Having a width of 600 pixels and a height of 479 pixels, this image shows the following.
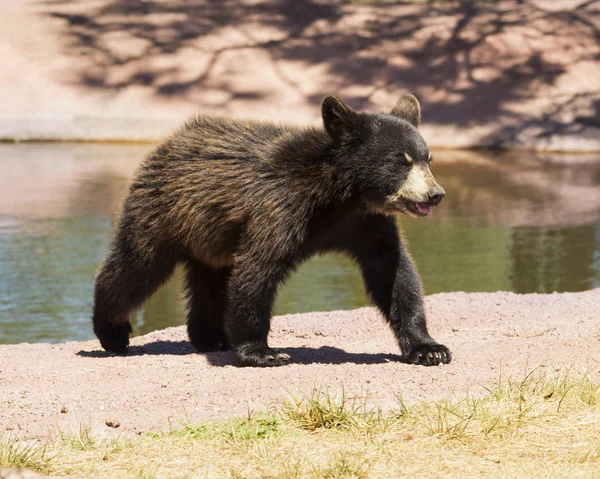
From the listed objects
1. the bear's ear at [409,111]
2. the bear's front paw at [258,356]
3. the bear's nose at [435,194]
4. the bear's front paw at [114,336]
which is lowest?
the bear's front paw at [114,336]

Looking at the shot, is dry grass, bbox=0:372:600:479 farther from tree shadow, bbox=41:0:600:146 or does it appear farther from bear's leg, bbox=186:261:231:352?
tree shadow, bbox=41:0:600:146

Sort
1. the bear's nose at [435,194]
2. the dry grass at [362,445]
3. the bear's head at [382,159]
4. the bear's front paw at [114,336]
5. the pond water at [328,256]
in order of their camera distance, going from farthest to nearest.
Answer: the pond water at [328,256], the bear's front paw at [114,336], the bear's head at [382,159], the bear's nose at [435,194], the dry grass at [362,445]

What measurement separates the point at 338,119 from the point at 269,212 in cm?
73

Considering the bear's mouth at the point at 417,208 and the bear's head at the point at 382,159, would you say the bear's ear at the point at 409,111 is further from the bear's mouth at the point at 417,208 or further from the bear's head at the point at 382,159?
the bear's mouth at the point at 417,208

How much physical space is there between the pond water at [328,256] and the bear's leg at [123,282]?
1.89 meters

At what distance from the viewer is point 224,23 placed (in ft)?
73.8

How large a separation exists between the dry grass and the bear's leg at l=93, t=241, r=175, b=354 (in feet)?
6.63

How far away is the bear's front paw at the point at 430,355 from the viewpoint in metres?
6.49

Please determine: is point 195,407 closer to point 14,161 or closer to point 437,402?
point 437,402

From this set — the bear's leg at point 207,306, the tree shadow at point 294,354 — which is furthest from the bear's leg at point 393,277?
the bear's leg at point 207,306

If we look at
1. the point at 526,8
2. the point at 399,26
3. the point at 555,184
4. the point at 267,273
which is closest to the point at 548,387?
the point at 267,273

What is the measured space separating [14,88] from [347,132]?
49.2ft

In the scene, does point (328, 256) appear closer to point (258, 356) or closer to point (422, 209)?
point (258, 356)

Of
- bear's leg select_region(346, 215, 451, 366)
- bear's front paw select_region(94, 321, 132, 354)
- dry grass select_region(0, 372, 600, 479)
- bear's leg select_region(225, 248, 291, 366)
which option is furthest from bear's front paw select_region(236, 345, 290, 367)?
bear's front paw select_region(94, 321, 132, 354)
